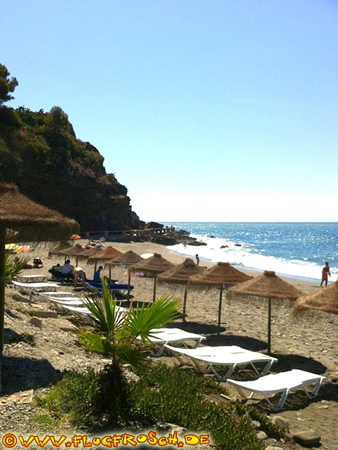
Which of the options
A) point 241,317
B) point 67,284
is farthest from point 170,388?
point 67,284

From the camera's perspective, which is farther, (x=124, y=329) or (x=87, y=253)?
(x=87, y=253)

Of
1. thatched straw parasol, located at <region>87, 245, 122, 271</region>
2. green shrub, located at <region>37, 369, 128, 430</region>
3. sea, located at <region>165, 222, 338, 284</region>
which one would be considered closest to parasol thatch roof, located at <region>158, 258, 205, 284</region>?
thatched straw parasol, located at <region>87, 245, 122, 271</region>

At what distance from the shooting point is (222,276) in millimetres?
12109

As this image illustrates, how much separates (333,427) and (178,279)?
681 cm

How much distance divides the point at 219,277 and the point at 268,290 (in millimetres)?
1945

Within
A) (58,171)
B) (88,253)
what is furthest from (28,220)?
(58,171)

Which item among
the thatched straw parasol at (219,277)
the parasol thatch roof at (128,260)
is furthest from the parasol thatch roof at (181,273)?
the parasol thatch roof at (128,260)

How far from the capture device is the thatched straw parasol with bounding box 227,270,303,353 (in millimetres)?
10250

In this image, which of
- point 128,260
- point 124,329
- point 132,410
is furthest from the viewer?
point 128,260

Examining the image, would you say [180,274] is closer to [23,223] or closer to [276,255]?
[23,223]

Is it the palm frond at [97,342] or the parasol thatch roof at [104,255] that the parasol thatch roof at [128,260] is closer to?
the parasol thatch roof at [104,255]

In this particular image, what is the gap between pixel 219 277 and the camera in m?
12.1

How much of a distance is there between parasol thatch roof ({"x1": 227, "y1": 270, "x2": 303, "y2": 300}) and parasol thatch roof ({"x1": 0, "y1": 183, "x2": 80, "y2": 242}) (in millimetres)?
4954

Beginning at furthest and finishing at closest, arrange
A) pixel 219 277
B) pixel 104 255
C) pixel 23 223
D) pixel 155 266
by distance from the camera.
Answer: pixel 104 255 → pixel 155 266 → pixel 219 277 → pixel 23 223
